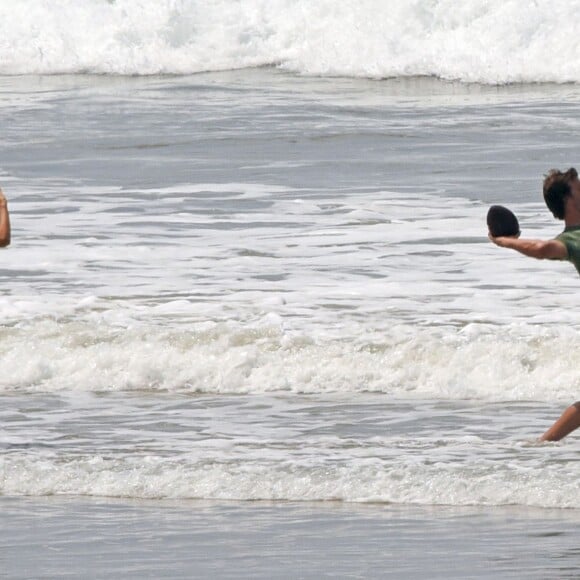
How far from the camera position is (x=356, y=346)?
10.4 meters

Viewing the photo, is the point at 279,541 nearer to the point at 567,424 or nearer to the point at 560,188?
the point at 567,424

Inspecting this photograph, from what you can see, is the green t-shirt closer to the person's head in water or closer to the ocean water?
the person's head in water

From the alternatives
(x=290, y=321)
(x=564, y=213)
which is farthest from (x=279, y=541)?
(x=290, y=321)

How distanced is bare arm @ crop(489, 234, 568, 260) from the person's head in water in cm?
19

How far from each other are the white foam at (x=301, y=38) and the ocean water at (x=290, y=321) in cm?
181

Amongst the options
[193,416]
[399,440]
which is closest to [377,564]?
[399,440]

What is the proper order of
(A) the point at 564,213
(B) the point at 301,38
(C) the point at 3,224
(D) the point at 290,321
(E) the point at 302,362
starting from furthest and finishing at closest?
1. (B) the point at 301,38
2. (D) the point at 290,321
3. (E) the point at 302,362
4. (C) the point at 3,224
5. (A) the point at 564,213

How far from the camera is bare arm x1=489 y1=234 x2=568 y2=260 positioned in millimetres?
6730

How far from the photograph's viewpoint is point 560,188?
6965mm

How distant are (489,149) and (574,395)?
31.5 ft

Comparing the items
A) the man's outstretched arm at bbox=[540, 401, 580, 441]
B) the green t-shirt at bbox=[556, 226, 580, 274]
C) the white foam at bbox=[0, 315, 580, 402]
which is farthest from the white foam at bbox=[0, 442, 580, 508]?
the white foam at bbox=[0, 315, 580, 402]

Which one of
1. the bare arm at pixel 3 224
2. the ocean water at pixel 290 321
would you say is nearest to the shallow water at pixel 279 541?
the ocean water at pixel 290 321

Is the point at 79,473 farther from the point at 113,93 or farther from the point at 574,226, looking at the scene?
the point at 113,93

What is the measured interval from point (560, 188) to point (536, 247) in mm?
345
